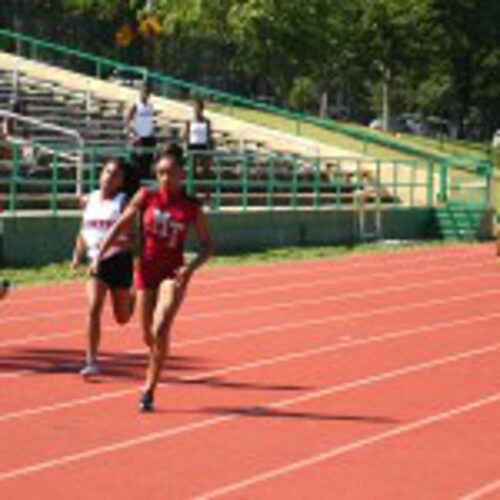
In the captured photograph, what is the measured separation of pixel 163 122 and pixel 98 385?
2218cm

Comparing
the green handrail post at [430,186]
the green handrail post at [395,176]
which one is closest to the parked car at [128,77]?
the green handrail post at [395,176]

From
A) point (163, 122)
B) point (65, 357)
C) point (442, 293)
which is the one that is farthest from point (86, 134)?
point (65, 357)

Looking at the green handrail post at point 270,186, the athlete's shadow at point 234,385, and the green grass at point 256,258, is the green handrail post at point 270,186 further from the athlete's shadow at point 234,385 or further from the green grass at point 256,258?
the athlete's shadow at point 234,385

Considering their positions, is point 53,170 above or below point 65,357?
above

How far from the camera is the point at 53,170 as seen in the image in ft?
71.9

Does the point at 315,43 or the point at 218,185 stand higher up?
the point at 315,43

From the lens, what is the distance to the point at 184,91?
5069 centimetres

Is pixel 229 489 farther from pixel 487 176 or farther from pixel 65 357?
pixel 487 176

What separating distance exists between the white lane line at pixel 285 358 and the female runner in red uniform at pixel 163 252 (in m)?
Result: 0.57

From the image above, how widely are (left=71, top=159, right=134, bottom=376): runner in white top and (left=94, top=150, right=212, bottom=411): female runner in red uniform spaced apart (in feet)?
Result: 3.57

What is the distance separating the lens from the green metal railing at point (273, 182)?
73.4 ft

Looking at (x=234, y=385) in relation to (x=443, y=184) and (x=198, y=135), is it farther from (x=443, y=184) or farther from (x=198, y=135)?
(x=443, y=184)

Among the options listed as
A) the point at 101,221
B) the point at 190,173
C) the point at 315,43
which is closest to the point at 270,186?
the point at 190,173

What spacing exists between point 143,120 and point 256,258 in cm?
284
